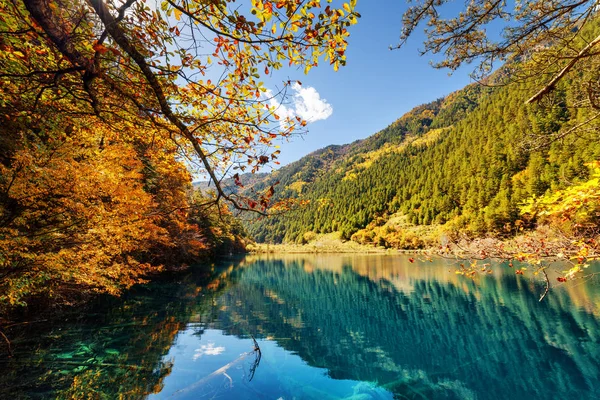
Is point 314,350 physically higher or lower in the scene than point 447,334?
higher

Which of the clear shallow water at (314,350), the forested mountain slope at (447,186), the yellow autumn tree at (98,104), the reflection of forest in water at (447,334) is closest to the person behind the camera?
the yellow autumn tree at (98,104)

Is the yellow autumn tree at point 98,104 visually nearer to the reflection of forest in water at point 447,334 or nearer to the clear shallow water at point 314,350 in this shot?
the clear shallow water at point 314,350

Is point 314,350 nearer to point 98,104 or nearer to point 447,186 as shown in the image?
point 98,104

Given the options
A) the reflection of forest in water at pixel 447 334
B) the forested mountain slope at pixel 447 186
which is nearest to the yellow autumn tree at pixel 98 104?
the reflection of forest in water at pixel 447 334

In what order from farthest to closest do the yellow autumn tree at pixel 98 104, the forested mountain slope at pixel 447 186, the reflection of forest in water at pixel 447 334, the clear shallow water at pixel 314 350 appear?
the forested mountain slope at pixel 447 186 → the reflection of forest in water at pixel 447 334 → the clear shallow water at pixel 314 350 → the yellow autumn tree at pixel 98 104

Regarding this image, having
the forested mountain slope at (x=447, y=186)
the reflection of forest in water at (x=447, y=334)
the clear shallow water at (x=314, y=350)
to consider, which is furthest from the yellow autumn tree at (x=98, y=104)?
the forested mountain slope at (x=447, y=186)

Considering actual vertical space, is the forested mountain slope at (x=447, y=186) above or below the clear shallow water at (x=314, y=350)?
above

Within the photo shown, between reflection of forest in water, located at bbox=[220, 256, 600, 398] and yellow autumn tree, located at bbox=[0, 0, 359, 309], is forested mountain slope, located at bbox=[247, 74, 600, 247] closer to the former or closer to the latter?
reflection of forest in water, located at bbox=[220, 256, 600, 398]

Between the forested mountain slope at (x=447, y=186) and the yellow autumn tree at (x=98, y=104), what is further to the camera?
the forested mountain slope at (x=447, y=186)

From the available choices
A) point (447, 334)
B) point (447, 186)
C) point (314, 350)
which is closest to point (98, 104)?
point (314, 350)

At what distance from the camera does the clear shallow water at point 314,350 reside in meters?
7.59

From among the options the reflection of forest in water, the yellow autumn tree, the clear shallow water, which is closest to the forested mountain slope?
the reflection of forest in water

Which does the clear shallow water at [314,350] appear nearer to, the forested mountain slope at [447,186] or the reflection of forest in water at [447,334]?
the reflection of forest in water at [447,334]

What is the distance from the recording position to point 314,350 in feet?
36.8
